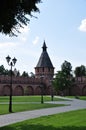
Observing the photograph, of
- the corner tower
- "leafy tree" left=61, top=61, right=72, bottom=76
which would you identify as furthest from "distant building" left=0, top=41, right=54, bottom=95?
"leafy tree" left=61, top=61, right=72, bottom=76

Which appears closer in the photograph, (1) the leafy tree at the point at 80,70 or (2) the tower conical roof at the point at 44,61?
(2) the tower conical roof at the point at 44,61

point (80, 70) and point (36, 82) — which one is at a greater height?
point (80, 70)

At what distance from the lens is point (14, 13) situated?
1237 centimetres

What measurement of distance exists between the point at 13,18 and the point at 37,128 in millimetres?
4166

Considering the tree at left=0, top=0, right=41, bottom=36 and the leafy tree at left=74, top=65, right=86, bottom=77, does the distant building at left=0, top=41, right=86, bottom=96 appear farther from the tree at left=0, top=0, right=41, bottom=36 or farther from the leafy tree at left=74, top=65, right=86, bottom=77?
the tree at left=0, top=0, right=41, bottom=36

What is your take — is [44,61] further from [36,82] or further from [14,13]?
[14,13]

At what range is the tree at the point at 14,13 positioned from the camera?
38.7 feet

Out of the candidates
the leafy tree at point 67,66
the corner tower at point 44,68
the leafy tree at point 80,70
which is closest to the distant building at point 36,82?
the corner tower at point 44,68

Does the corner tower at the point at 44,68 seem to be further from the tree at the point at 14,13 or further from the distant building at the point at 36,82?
the tree at the point at 14,13

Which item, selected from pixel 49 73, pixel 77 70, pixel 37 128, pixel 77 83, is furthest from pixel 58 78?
pixel 37 128

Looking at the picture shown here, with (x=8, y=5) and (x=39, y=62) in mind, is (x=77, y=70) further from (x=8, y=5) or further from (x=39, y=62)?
(x=8, y=5)

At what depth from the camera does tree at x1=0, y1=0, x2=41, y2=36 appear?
38.7 feet

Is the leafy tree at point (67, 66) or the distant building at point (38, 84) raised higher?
the leafy tree at point (67, 66)

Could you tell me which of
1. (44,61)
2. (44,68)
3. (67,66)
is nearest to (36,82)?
(44,68)
